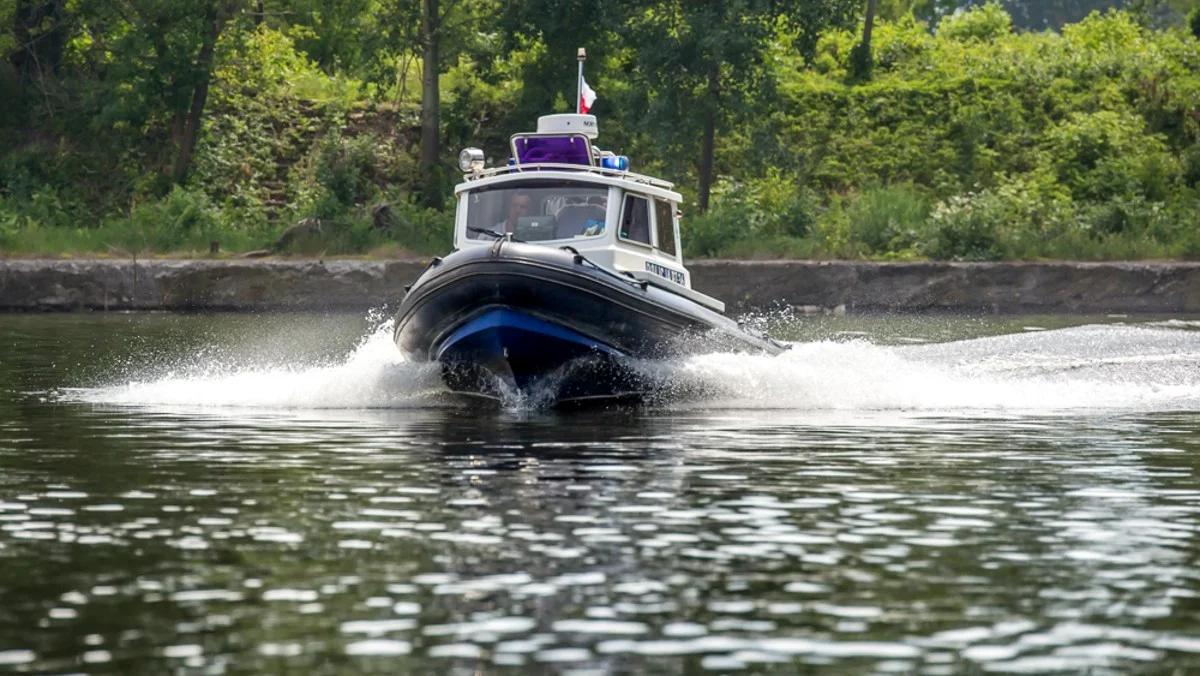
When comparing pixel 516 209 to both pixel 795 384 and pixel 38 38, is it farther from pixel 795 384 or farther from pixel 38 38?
pixel 38 38

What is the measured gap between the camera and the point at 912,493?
13188 mm

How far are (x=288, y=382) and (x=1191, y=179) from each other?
2767 centimetres

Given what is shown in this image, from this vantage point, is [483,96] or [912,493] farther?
[483,96]

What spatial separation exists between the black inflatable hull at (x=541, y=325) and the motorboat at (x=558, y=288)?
0.01m

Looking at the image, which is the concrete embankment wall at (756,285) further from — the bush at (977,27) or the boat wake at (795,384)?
the bush at (977,27)

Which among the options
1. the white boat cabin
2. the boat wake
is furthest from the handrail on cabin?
the boat wake

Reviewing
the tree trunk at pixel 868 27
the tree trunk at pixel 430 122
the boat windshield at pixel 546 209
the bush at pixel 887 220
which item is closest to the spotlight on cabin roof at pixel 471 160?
the boat windshield at pixel 546 209

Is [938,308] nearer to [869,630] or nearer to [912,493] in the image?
[912,493]

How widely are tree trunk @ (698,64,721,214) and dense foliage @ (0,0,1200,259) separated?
0.07 metres

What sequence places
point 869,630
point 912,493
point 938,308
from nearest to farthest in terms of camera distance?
point 869,630 → point 912,493 → point 938,308

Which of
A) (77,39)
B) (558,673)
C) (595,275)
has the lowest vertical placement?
(558,673)

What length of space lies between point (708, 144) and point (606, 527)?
31915 millimetres

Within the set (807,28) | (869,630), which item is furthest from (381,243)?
(869,630)

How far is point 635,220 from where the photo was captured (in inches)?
824
